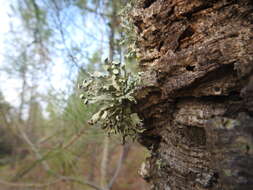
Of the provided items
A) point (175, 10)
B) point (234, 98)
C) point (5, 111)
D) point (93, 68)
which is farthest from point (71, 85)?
point (5, 111)

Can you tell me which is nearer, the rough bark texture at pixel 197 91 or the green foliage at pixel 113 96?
the rough bark texture at pixel 197 91

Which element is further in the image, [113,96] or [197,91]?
[113,96]

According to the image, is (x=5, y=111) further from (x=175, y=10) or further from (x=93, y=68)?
(x=175, y=10)

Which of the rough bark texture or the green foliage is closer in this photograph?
the rough bark texture
